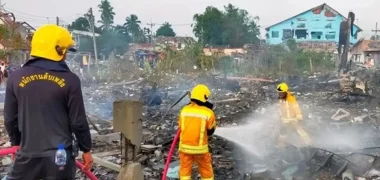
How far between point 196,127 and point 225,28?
47.5m

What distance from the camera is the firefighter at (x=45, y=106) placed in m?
2.92

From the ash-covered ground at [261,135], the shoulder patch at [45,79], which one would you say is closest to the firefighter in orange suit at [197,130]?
the ash-covered ground at [261,135]

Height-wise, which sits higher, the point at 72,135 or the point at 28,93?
the point at 28,93

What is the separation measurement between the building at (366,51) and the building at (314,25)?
4018 mm

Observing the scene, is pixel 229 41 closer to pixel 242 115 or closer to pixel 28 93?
pixel 242 115

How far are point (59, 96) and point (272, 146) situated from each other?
19.4 ft

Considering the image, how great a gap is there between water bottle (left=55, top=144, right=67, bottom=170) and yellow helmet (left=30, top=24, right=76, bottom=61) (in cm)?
60

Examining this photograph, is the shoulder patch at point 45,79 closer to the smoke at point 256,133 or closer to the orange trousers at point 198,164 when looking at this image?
the orange trousers at point 198,164

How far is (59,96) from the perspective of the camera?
2930 millimetres

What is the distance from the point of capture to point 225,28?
51938 millimetres

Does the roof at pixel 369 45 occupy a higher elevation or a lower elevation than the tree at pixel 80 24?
lower

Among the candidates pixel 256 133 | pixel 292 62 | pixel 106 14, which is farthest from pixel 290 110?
pixel 106 14

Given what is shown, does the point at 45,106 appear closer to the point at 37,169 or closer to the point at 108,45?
the point at 37,169

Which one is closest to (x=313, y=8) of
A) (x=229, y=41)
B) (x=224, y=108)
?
(x=229, y=41)
